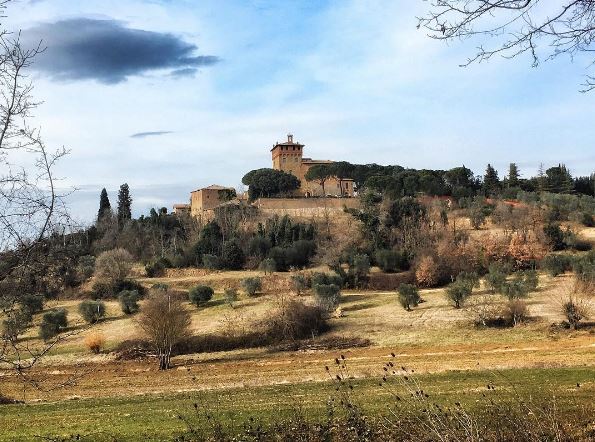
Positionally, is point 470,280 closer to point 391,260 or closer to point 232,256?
point 391,260

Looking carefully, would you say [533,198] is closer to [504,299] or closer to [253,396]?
[504,299]

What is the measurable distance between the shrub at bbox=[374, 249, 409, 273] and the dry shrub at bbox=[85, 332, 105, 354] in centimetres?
2866

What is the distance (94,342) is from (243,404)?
24723mm

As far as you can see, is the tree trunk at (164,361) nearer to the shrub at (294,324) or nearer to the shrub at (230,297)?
the shrub at (294,324)

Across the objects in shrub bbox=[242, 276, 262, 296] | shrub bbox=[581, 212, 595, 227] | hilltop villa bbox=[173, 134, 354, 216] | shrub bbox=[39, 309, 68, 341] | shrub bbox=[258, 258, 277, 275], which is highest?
hilltop villa bbox=[173, 134, 354, 216]

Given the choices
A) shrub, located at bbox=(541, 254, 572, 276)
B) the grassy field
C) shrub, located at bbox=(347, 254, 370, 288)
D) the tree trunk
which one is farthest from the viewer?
shrub, located at bbox=(347, 254, 370, 288)

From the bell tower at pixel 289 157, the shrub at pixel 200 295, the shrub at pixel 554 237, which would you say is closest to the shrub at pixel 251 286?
the shrub at pixel 200 295

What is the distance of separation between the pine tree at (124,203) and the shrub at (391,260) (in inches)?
1687

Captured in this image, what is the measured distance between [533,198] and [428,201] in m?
13.1

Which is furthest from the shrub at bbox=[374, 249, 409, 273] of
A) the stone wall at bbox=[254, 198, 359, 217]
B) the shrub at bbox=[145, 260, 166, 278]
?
the stone wall at bbox=[254, 198, 359, 217]

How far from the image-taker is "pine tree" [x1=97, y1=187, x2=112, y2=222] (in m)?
79.8

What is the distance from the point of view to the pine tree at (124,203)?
8581 cm

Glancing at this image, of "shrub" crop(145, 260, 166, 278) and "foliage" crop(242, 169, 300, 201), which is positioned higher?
"foliage" crop(242, 169, 300, 201)

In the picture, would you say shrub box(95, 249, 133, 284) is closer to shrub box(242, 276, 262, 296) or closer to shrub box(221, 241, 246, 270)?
shrub box(221, 241, 246, 270)
